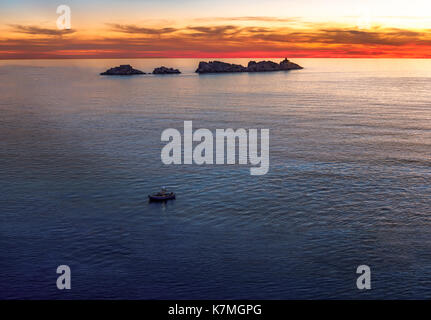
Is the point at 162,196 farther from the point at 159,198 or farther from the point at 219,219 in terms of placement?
the point at 219,219

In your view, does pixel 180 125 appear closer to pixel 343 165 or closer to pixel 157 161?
pixel 157 161

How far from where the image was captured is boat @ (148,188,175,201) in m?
80.9

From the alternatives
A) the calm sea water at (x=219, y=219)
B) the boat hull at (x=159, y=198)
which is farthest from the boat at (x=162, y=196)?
the calm sea water at (x=219, y=219)

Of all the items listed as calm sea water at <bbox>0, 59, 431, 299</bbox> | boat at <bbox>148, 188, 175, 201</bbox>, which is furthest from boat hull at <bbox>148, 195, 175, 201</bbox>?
calm sea water at <bbox>0, 59, 431, 299</bbox>

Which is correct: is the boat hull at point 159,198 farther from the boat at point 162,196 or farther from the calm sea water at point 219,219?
the calm sea water at point 219,219

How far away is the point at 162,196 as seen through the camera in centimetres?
8131

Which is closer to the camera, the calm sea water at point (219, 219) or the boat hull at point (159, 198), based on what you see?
the calm sea water at point (219, 219)

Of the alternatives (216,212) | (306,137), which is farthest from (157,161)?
(306,137)

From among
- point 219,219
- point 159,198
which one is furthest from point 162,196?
point 219,219

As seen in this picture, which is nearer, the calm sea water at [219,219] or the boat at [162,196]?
the calm sea water at [219,219]

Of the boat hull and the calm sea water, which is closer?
the calm sea water

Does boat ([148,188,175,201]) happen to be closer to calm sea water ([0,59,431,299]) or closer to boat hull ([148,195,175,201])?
boat hull ([148,195,175,201])

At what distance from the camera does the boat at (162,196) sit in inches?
3184

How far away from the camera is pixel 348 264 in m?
59.6
